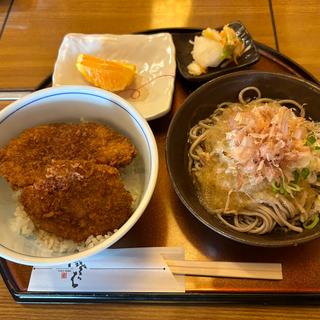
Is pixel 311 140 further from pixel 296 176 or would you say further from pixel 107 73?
pixel 107 73

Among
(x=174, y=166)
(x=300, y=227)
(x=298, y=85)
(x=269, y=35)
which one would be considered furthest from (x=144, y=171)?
(x=269, y=35)

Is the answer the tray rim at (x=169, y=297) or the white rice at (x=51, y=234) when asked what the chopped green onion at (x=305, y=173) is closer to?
the tray rim at (x=169, y=297)

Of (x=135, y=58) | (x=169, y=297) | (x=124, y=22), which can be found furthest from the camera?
(x=124, y=22)

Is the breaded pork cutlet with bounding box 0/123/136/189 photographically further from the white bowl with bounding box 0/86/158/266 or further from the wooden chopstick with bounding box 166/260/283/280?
the wooden chopstick with bounding box 166/260/283/280

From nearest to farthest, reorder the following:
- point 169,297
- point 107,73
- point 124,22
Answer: point 169,297
point 107,73
point 124,22

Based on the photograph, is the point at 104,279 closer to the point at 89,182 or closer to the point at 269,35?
the point at 89,182

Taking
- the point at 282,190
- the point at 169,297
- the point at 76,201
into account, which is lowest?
the point at 169,297

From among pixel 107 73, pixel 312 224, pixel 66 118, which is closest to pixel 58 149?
pixel 66 118
